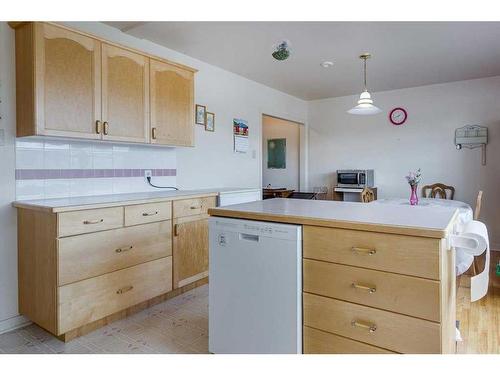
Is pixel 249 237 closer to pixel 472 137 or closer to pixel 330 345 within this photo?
pixel 330 345

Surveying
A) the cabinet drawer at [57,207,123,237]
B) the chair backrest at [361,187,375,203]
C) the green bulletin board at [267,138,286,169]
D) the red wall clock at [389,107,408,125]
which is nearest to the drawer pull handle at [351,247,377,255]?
the cabinet drawer at [57,207,123,237]

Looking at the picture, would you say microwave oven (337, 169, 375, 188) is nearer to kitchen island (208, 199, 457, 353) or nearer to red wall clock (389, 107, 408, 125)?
red wall clock (389, 107, 408, 125)

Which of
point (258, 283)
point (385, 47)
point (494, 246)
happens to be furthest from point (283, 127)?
point (258, 283)

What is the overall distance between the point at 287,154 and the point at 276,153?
27 cm

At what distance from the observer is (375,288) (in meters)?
1.33

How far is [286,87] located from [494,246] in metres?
3.68

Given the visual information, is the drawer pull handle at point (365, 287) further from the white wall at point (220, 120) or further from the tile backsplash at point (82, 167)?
the white wall at point (220, 120)

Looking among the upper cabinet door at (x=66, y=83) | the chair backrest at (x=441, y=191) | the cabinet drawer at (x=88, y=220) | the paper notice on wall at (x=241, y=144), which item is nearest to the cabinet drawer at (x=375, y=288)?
the cabinet drawer at (x=88, y=220)

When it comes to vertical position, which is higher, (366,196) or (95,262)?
(366,196)

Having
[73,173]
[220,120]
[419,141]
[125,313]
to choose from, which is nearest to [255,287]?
[125,313]

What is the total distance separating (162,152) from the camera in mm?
3348

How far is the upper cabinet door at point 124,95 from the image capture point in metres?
2.50

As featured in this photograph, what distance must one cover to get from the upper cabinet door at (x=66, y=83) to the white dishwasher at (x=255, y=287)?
1307 millimetres
